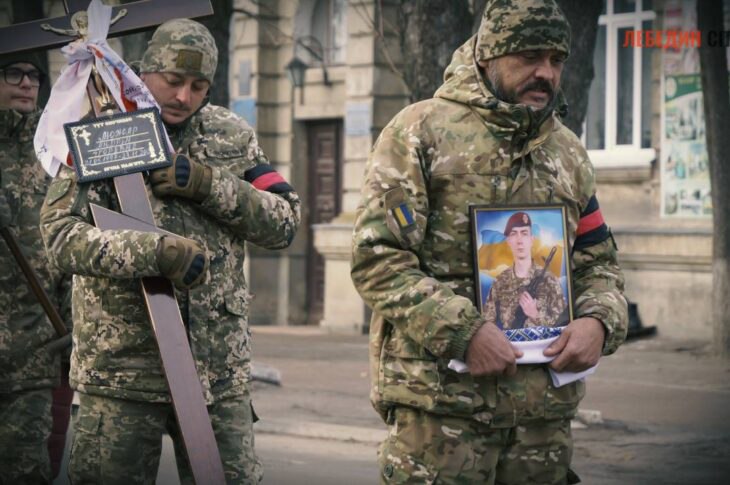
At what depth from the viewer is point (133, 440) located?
4652 mm

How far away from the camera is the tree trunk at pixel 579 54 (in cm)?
994

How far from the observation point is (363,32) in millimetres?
17797

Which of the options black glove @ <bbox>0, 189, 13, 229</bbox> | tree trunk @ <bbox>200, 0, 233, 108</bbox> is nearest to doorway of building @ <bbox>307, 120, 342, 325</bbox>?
tree trunk @ <bbox>200, 0, 233, 108</bbox>

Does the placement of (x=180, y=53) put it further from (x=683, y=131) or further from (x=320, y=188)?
(x=320, y=188)

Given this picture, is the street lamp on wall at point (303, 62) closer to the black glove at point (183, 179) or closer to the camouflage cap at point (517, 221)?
the black glove at point (183, 179)

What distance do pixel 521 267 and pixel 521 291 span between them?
7 centimetres

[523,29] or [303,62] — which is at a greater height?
[303,62]

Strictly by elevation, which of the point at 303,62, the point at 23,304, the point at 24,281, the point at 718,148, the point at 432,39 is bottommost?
the point at 23,304

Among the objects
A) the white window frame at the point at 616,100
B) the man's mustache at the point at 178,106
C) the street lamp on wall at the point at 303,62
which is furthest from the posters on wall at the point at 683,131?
the man's mustache at the point at 178,106

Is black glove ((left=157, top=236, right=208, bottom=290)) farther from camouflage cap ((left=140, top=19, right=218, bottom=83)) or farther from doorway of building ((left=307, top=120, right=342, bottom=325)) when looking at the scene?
doorway of building ((left=307, top=120, right=342, bottom=325))

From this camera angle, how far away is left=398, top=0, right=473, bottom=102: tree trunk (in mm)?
10352

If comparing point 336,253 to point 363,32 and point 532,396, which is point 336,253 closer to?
point 363,32

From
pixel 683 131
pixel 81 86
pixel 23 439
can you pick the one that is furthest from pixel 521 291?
pixel 683 131

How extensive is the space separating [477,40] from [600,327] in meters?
0.89
